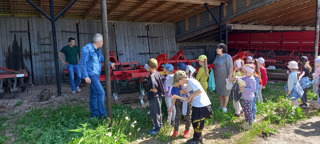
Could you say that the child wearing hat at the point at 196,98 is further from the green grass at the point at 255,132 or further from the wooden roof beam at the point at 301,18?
the wooden roof beam at the point at 301,18

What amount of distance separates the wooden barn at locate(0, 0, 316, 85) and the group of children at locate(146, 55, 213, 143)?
549cm

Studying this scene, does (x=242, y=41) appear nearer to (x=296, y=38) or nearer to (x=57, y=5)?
(x=296, y=38)

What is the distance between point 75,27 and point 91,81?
7.47 m

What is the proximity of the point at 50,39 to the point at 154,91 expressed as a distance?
27.2 ft

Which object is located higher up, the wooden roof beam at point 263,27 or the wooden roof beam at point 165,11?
the wooden roof beam at point 165,11

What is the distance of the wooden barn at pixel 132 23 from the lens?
373 inches

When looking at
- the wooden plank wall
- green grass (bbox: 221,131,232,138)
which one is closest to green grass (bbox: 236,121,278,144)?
green grass (bbox: 221,131,232,138)

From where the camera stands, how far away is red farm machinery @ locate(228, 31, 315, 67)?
39.9ft

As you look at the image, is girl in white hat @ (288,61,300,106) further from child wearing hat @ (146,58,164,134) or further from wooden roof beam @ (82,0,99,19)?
wooden roof beam @ (82,0,99,19)

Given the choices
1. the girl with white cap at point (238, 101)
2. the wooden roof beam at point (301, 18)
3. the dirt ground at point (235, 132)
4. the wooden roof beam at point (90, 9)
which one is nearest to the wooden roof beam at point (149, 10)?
the wooden roof beam at point (90, 9)

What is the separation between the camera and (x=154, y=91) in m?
4.06

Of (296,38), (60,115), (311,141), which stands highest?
(296,38)

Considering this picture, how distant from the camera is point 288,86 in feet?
17.6

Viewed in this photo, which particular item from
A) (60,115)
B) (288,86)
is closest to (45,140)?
(60,115)
